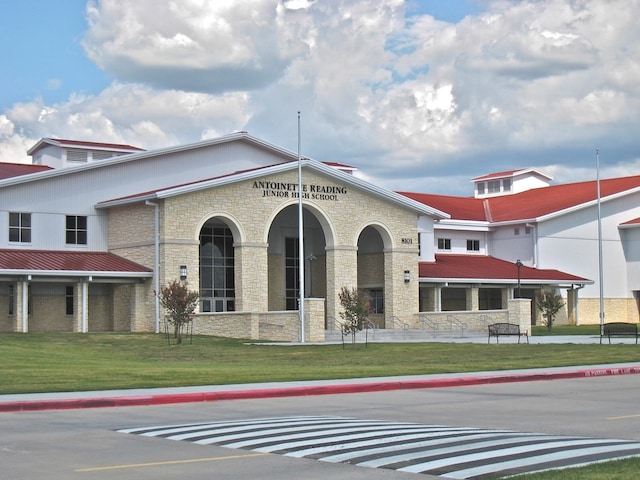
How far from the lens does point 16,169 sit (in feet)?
164

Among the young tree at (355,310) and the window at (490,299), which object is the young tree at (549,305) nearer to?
the window at (490,299)

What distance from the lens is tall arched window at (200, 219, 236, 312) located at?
49781 mm

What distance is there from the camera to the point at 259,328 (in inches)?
1768

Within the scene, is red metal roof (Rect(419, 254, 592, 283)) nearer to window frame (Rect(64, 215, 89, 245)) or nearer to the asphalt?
window frame (Rect(64, 215, 89, 245))

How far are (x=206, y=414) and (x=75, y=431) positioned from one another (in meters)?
2.96

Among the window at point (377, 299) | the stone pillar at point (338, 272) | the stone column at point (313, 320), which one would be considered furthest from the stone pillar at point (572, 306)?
the stone column at point (313, 320)

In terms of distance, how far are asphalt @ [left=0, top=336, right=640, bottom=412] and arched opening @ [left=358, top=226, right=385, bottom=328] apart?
28.6 meters

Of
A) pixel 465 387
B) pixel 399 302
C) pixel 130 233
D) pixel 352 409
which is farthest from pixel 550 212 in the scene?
pixel 352 409

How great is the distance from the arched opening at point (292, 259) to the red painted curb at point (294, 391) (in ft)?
93.1

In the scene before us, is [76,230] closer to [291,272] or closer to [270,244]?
[270,244]

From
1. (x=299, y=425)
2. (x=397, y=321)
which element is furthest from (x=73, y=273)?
(x=299, y=425)

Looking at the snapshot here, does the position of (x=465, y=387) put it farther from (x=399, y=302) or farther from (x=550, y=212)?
(x=550, y=212)

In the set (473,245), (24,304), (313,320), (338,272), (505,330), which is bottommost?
(505,330)

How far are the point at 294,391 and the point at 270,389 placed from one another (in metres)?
0.49
